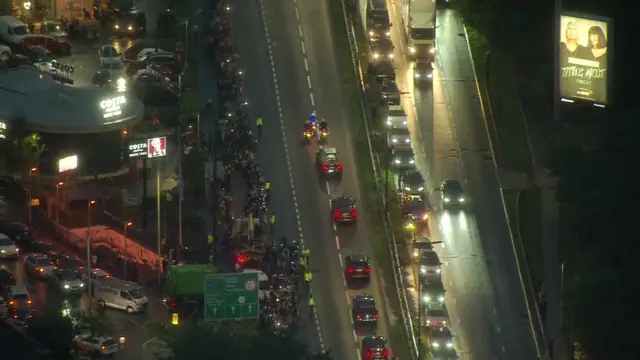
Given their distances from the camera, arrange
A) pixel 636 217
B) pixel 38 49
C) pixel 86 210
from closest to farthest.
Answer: pixel 636 217
pixel 86 210
pixel 38 49

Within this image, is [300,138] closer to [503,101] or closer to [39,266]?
[503,101]

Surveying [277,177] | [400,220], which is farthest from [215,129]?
[400,220]

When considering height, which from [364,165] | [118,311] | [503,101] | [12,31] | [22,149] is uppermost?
[12,31]

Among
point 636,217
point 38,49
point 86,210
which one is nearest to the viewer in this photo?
point 636,217

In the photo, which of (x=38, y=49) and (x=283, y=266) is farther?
(x=38, y=49)

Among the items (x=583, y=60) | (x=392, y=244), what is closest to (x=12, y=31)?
(x=392, y=244)

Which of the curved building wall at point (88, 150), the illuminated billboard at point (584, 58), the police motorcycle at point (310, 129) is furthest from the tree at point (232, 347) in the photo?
the police motorcycle at point (310, 129)

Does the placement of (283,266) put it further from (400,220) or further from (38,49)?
(38,49)
